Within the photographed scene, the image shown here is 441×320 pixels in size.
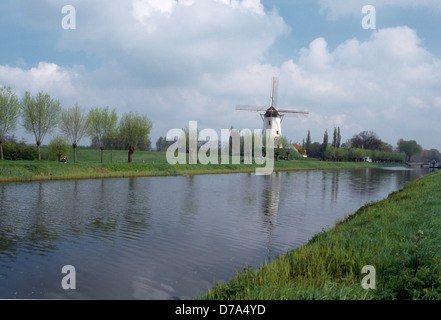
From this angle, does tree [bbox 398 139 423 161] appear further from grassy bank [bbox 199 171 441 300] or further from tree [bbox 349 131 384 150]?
grassy bank [bbox 199 171 441 300]

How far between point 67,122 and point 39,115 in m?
3.61

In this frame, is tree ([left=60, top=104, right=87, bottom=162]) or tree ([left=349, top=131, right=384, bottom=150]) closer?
tree ([left=60, top=104, right=87, bottom=162])

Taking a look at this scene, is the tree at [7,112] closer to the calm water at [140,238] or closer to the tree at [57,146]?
the tree at [57,146]

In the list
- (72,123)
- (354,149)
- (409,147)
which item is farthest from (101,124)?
(409,147)

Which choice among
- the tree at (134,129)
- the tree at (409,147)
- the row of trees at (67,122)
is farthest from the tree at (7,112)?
the tree at (409,147)

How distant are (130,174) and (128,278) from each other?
89.6 ft

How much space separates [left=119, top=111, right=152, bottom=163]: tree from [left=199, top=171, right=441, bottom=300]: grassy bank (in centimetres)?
3817

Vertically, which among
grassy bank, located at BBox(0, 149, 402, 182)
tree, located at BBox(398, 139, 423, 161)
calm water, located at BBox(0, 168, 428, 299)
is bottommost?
calm water, located at BBox(0, 168, 428, 299)

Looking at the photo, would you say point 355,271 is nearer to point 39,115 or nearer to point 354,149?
point 39,115

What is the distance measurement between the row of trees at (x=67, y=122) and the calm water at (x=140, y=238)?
17.0 m

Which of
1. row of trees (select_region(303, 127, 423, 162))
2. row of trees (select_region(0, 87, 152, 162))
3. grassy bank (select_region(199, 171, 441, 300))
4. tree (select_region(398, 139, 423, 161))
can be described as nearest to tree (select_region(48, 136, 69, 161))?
A: row of trees (select_region(0, 87, 152, 162))

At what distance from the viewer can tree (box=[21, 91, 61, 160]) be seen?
3550 centimetres

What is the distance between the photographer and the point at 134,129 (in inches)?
1716
